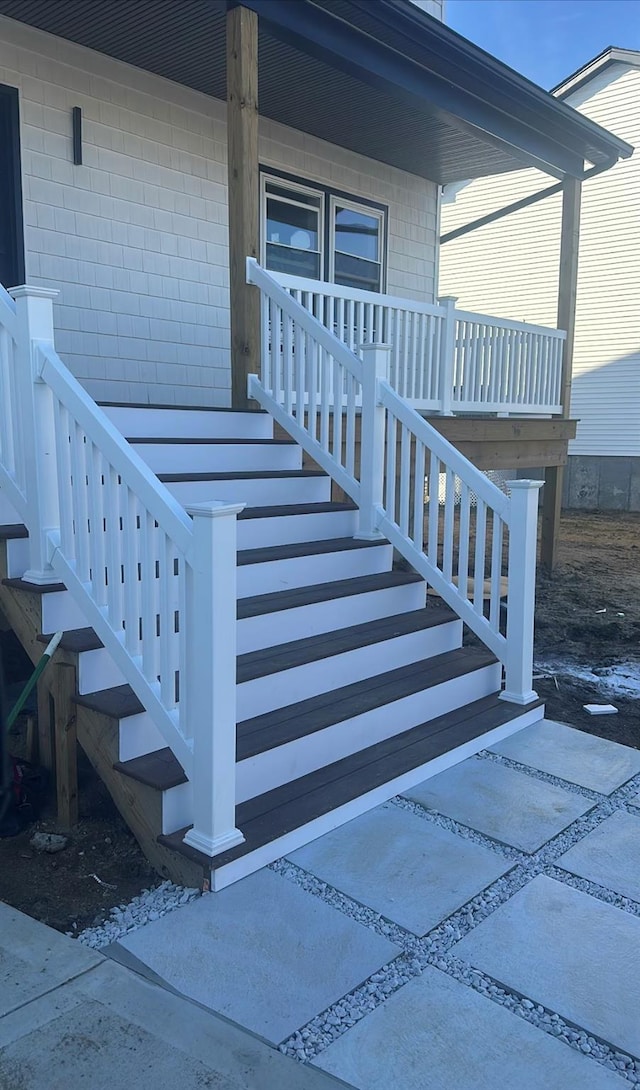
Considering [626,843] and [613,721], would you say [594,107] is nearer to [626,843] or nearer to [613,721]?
[613,721]

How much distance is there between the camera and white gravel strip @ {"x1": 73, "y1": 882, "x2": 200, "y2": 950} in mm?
2355

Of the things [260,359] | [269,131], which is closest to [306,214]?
[269,131]

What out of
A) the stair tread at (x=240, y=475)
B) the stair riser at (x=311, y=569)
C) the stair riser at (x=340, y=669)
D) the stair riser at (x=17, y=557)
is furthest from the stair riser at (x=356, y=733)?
the stair tread at (x=240, y=475)

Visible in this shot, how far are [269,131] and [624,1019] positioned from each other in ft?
22.6

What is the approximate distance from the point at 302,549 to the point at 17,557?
1.42 meters

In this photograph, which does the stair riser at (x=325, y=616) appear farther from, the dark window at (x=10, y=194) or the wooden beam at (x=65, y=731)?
the dark window at (x=10, y=194)

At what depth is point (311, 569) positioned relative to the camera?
4.20m

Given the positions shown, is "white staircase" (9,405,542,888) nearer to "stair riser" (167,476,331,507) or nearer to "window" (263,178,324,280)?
"stair riser" (167,476,331,507)

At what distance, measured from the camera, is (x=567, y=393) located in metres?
8.35

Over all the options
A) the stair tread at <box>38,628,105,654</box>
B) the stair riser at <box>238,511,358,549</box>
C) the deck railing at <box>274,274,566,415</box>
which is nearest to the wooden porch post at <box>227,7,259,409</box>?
the deck railing at <box>274,274,566,415</box>

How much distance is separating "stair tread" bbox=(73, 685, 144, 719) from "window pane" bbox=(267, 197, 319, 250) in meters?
5.31

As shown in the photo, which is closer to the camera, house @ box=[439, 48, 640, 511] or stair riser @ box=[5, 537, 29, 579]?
stair riser @ box=[5, 537, 29, 579]

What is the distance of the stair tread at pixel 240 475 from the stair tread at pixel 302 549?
0.43 meters

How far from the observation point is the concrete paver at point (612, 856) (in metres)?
2.67
